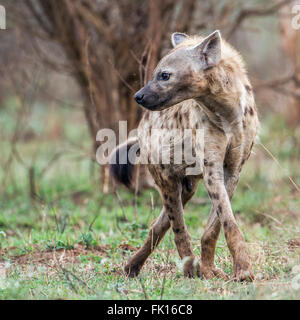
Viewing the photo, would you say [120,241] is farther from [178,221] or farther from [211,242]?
[211,242]

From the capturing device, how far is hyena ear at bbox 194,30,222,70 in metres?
3.51

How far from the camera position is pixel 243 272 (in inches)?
132

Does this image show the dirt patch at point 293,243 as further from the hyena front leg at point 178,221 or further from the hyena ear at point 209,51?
the hyena ear at point 209,51

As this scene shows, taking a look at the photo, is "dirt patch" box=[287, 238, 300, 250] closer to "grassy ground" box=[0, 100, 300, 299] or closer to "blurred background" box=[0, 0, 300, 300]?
"grassy ground" box=[0, 100, 300, 299]

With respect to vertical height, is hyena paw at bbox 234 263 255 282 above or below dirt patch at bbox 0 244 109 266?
above

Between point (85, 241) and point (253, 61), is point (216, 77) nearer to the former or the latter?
point (85, 241)

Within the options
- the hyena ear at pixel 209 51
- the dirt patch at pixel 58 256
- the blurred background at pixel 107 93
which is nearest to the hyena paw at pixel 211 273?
the dirt patch at pixel 58 256

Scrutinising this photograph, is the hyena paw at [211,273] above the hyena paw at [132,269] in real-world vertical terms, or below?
above

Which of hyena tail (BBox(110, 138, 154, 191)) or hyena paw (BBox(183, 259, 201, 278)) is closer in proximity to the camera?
hyena paw (BBox(183, 259, 201, 278))

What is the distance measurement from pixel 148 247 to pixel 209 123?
0.96m

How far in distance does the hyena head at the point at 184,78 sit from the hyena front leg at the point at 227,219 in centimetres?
43

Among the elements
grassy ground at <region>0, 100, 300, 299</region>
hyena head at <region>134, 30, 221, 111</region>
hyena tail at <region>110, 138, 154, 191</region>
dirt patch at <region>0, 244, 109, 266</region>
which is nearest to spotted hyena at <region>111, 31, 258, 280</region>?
hyena head at <region>134, 30, 221, 111</region>

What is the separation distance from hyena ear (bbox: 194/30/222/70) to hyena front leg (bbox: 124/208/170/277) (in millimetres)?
1089

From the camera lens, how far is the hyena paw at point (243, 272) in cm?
336
